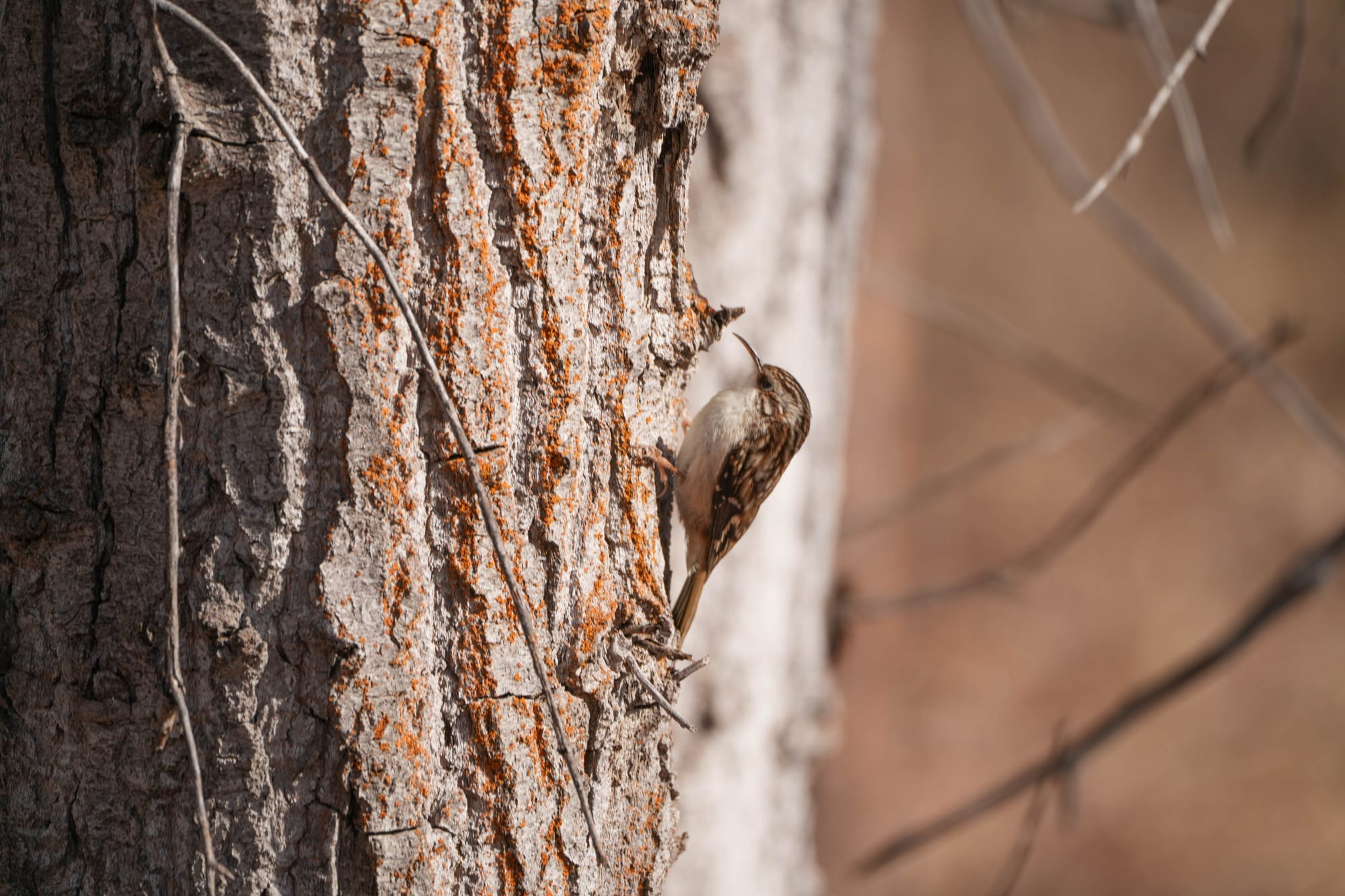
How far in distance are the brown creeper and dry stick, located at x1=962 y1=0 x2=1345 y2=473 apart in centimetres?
98

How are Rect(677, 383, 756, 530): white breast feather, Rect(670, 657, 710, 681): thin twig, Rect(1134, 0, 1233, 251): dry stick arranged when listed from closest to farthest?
Rect(670, 657, 710, 681): thin twig < Rect(1134, 0, 1233, 251): dry stick < Rect(677, 383, 756, 530): white breast feather

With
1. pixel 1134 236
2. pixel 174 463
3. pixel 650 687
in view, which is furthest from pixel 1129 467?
pixel 174 463

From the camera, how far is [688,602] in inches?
92.7

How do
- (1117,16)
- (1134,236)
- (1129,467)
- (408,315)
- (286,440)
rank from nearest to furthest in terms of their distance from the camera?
(408,315)
(286,440)
(1129,467)
(1117,16)
(1134,236)

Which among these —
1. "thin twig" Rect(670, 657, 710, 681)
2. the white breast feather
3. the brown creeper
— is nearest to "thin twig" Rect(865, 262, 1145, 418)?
the brown creeper

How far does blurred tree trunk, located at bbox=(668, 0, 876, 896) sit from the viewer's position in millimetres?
2906

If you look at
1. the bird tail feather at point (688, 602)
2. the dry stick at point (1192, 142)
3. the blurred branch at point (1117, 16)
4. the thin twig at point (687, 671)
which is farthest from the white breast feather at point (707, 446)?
the blurred branch at point (1117, 16)

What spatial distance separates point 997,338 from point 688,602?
187 centimetres

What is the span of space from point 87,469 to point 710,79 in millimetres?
2037

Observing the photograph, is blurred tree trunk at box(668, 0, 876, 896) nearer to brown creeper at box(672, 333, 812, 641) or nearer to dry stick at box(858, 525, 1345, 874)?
brown creeper at box(672, 333, 812, 641)

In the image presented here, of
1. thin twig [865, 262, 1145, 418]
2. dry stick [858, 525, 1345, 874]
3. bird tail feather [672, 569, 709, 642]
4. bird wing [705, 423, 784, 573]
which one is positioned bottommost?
dry stick [858, 525, 1345, 874]

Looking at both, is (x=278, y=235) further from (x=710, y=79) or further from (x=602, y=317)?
(x=710, y=79)

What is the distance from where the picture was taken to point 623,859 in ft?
5.05

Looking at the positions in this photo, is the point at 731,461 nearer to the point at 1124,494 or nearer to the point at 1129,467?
the point at 1129,467
